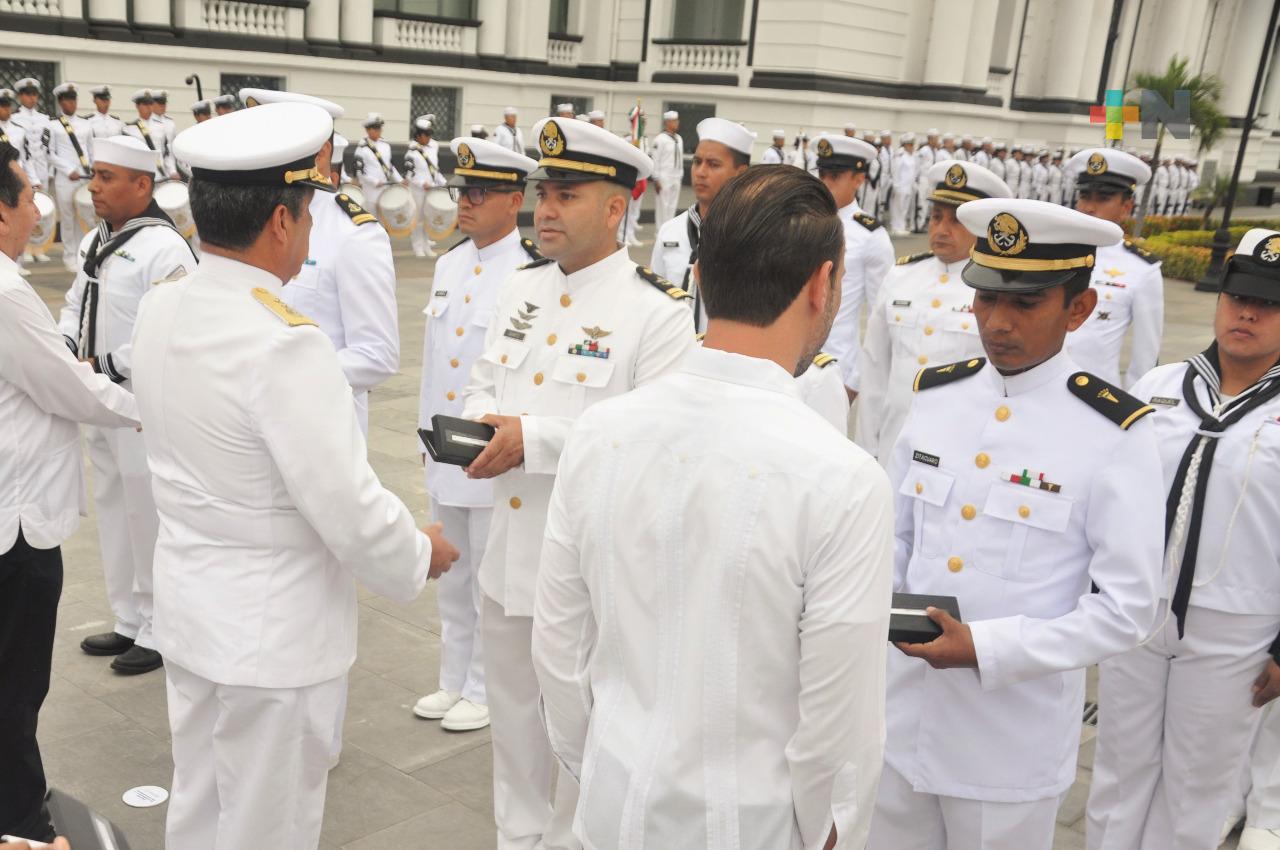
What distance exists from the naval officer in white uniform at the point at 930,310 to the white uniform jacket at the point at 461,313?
181 cm

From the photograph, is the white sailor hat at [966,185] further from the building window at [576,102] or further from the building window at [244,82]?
the building window at [576,102]

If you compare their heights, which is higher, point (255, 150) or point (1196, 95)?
point (1196, 95)

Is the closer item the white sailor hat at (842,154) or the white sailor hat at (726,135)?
the white sailor hat at (726,135)

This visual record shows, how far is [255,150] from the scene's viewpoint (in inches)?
99.5

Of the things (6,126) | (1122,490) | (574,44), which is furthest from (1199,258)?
(1122,490)

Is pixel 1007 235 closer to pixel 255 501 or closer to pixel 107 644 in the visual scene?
pixel 255 501

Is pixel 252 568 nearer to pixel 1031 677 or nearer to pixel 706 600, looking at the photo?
pixel 706 600

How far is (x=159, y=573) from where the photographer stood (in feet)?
9.27

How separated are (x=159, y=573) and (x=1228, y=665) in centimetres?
287

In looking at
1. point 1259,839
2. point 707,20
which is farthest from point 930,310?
point 707,20

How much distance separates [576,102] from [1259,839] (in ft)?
92.2

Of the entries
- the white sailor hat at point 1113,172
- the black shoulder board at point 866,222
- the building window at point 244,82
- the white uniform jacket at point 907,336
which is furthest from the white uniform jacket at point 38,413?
the building window at point 244,82

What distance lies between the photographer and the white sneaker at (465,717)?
4426 millimetres

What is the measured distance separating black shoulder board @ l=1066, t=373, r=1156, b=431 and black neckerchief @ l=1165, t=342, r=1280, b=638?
32.9 inches
